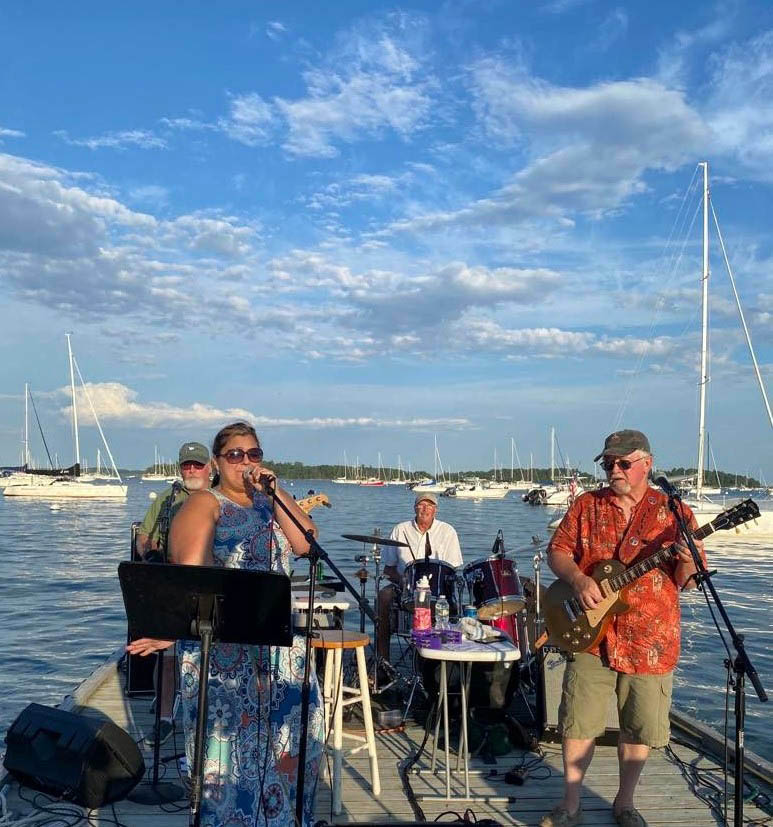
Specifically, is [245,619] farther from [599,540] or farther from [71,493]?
[71,493]

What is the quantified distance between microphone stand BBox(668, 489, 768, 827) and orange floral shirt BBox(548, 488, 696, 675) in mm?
226

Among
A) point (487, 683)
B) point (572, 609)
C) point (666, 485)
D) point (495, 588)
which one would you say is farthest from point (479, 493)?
point (666, 485)

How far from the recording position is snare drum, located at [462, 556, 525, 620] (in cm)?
605

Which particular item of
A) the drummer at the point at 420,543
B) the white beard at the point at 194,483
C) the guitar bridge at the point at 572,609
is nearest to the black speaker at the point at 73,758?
the white beard at the point at 194,483

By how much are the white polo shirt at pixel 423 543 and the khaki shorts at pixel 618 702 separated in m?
3.23

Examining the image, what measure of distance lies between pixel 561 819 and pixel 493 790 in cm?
67

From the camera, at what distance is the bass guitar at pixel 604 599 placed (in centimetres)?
381

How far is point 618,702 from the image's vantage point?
409 cm

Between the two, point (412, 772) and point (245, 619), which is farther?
point (412, 772)

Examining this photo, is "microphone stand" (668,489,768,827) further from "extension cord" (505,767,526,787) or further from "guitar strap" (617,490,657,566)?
"extension cord" (505,767,526,787)

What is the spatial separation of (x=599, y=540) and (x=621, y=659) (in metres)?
0.57

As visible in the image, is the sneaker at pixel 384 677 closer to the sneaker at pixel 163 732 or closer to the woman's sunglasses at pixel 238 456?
the sneaker at pixel 163 732

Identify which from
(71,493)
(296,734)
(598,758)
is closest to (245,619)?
(296,734)

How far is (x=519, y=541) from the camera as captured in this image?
33812 millimetres
